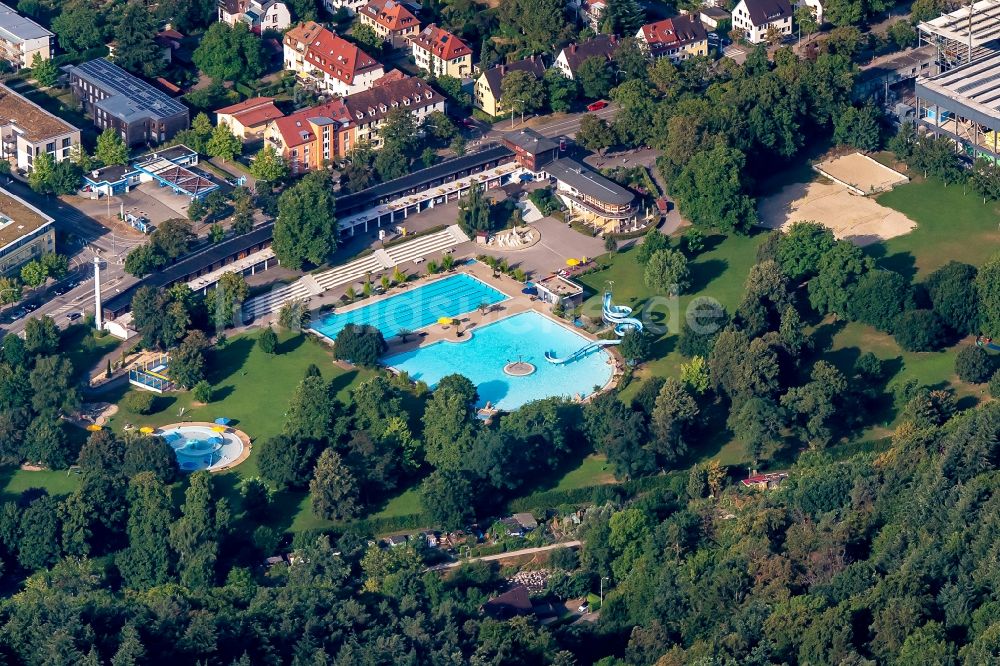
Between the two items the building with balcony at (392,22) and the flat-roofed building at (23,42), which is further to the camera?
the building with balcony at (392,22)

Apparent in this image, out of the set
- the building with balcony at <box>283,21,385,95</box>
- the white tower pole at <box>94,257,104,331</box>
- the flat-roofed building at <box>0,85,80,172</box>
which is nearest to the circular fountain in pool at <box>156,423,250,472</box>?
the white tower pole at <box>94,257,104,331</box>

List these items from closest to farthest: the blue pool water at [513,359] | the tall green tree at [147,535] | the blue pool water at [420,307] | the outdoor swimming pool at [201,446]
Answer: the tall green tree at [147,535] → the outdoor swimming pool at [201,446] → the blue pool water at [513,359] → the blue pool water at [420,307]

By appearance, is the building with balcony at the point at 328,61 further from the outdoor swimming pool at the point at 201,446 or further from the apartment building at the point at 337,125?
the outdoor swimming pool at the point at 201,446

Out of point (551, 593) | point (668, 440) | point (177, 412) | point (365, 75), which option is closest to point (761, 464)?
point (668, 440)

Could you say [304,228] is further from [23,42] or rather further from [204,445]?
[23,42]

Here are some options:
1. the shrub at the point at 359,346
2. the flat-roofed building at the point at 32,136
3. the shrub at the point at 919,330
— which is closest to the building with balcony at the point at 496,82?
the flat-roofed building at the point at 32,136

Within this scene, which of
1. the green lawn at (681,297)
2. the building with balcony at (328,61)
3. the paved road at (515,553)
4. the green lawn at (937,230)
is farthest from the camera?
the building with balcony at (328,61)

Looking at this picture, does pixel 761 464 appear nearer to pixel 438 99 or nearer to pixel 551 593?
pixel 551 593

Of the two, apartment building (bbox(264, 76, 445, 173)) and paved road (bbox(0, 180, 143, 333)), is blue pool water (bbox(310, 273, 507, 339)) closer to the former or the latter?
paved road (bbox(0, 180, 143, 333))

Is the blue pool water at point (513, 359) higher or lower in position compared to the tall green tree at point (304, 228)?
lower
